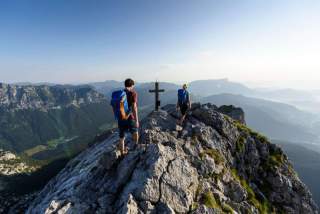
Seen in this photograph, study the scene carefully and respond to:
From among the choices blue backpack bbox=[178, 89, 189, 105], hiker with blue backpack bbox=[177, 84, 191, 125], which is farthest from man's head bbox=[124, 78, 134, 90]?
blue backpack bbox=[178, 89, 189, 105]

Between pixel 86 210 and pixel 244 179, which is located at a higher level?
pixel 86 210

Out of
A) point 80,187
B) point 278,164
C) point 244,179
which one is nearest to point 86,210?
point 80,187

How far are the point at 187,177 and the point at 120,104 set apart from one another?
341 inches

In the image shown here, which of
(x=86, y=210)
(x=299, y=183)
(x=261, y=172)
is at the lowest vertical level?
(x=299, y=183)

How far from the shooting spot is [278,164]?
30984mm

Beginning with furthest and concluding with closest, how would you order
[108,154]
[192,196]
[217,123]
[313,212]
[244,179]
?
1. [217,123]
2. [313,212]
3. [244,179]
4. [108,154]
5. [192,196]

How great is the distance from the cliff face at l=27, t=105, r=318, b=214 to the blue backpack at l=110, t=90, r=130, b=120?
4.31m

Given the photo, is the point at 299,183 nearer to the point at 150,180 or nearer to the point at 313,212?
the point at 313,212

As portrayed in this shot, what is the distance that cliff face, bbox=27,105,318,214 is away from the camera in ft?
50.2

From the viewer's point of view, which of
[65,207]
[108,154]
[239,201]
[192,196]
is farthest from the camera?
[239,201]

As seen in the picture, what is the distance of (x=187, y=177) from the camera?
705 inches

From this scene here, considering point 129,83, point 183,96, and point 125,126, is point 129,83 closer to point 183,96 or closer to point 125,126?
point 125,126

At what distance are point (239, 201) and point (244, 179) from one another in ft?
18.3

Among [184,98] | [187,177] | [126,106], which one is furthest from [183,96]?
[126,106]
